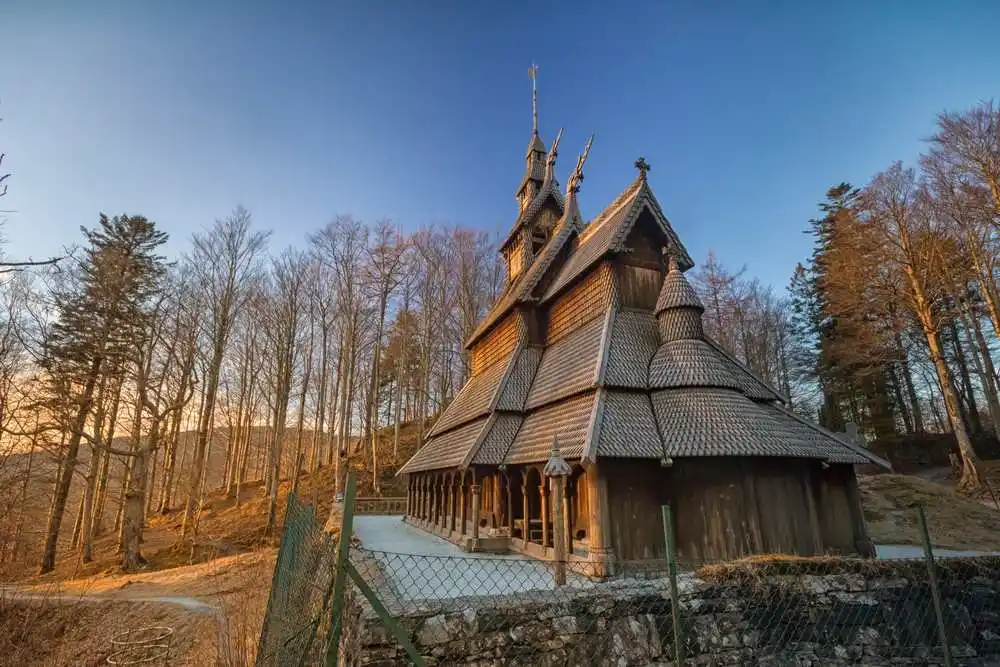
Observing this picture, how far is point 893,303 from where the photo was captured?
23656 millimetres

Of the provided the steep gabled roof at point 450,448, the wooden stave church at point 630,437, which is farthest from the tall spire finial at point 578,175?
the steep gabled roof at point 450,448

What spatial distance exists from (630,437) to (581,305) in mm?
5700

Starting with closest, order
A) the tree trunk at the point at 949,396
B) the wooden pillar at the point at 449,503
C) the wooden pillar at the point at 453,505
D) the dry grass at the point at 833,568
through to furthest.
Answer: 1. the dry grass at the point at 833,568
2. the wooden pillar at the point at 453,505
3. the wooden pillar at the point at 449,503
4. the tree trunk at the point at 949,396

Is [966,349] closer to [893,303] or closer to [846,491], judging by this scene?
[893,303]

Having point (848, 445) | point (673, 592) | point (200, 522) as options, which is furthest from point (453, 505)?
point (200, 522)

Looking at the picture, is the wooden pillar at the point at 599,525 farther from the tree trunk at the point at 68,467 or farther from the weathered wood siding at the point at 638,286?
the tree trunk at the point at 68,467

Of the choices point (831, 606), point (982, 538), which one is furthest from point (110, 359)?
point (982, 538)

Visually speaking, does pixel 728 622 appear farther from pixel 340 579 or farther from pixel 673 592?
pixel 340 579


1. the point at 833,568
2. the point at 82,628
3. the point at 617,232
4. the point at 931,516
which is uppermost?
the point at 617,232

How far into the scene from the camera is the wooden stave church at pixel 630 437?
Answer: 9.04 meters

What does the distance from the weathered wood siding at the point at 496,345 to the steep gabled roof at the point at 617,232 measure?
1614 mm

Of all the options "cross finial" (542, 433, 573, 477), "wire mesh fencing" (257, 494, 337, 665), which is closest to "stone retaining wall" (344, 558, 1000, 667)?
"wire mesh fencing" (257, 494, 337, 665)

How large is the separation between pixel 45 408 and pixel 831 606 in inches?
946

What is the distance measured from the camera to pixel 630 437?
9273 mm
